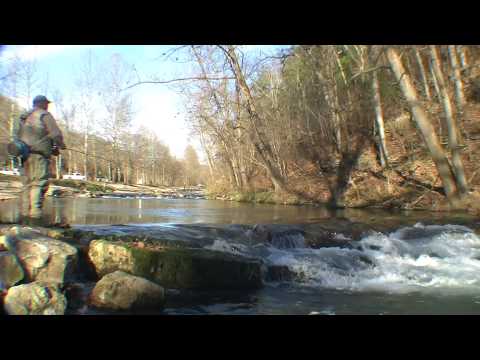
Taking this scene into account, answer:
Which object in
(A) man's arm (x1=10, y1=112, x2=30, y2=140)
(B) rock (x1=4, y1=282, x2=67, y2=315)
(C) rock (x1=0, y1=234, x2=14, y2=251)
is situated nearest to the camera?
(B) rock (x1=4, y1=282, x2=67, y2=315)

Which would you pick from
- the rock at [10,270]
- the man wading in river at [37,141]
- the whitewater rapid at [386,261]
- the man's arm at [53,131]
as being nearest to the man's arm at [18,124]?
the man wading in river at [37,141]

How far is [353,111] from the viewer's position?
24.5m

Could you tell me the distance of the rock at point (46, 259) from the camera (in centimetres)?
441

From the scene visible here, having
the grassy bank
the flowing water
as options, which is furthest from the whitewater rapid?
the grassy bank

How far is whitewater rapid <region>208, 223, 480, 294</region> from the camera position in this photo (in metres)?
5.89

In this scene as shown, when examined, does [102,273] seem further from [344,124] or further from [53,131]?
[344,124]

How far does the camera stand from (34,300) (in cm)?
348

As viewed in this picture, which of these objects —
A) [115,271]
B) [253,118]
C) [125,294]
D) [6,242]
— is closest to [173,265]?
[115,271]

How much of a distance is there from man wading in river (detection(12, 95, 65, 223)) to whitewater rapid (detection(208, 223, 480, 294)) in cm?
331

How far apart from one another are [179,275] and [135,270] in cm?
60

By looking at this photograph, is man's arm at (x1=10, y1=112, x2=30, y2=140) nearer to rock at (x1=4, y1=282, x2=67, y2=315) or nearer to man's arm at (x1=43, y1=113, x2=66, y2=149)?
man's arm at (x1=43, y1=113, x2=66, y2=149)

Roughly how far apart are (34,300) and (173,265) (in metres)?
1.93
